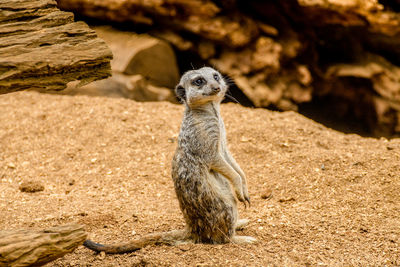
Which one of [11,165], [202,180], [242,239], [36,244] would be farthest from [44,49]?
[11,165]

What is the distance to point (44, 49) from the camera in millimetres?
2633

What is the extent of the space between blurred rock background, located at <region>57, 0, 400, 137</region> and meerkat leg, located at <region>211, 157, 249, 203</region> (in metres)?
3.39

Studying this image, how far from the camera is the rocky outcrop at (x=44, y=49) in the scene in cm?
255

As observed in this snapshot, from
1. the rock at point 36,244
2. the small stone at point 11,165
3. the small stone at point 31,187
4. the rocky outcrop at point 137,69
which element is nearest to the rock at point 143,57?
the rocky outcrop at point 137,69

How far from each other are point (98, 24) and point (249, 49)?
7.23 ft

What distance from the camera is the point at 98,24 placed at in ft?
21.4

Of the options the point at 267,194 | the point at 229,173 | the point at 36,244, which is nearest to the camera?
the point at 36,244

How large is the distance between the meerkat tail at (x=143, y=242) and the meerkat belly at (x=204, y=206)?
0.10 meters

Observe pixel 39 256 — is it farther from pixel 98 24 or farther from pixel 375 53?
pixel 375 53

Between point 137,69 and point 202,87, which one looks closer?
point 202,87

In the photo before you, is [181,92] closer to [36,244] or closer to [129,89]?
[36,244]

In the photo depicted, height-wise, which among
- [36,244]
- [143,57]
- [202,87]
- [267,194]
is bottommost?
[267,194]

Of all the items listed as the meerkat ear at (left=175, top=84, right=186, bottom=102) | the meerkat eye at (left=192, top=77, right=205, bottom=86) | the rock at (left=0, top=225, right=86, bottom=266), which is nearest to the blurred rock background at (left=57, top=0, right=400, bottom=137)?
the meerkat ear at (left=175, top=84, right=186, bottom=102)

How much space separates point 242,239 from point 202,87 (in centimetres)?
104
